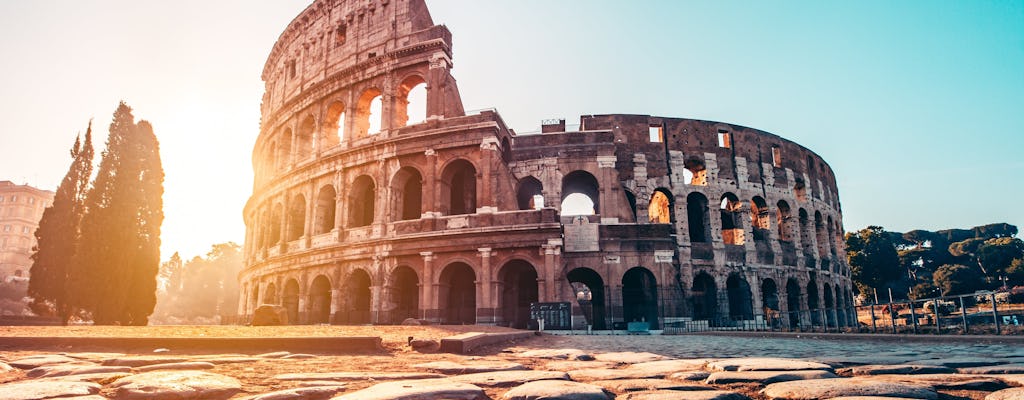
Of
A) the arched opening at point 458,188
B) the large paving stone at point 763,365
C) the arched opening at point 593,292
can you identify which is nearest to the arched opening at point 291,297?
the arched opening at point 458,188

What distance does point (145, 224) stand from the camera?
25.5 meters

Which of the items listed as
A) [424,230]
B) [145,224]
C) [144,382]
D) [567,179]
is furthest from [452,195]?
[144,382]

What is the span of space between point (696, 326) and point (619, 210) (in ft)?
16.8

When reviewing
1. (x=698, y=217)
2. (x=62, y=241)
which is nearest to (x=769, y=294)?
(x=698, y=217)

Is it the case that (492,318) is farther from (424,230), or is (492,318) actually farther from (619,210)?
(619,210)

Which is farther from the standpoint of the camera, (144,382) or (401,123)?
(401,123)

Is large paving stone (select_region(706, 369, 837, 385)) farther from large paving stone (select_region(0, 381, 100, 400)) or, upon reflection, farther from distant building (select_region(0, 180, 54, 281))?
distant building (select_region(0, 180, 54, 281))

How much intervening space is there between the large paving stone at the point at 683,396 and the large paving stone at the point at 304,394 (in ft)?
4.98

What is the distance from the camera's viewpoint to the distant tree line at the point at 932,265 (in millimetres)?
46219

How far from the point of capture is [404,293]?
21391mm

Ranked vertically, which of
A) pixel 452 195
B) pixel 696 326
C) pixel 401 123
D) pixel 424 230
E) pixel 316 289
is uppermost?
pixel 401 123

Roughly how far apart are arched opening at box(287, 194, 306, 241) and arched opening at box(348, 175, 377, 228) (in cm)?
304

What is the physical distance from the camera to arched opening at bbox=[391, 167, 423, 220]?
21141 millimetres

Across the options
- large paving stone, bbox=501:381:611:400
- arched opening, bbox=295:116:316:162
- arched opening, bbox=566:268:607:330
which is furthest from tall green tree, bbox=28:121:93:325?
large paving stone, bbox=501:381:611:400
